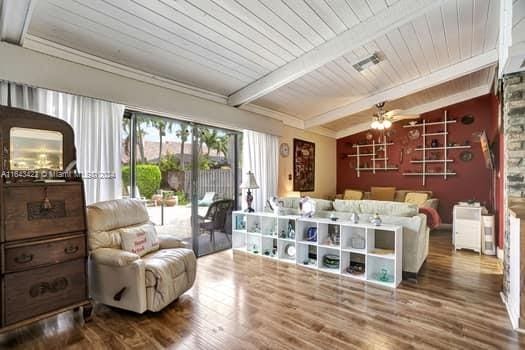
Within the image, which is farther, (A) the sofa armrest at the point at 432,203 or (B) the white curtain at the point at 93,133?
(A) the sofa armrest at the point at 432,203

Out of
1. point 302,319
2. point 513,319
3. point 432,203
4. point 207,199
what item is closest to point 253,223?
point 207,199

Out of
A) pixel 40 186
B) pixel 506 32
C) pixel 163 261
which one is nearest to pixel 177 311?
pixel 163 261

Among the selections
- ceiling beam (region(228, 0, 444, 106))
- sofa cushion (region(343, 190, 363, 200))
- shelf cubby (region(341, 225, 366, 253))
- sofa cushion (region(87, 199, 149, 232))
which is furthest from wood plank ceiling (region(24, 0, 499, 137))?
sofa cushion (region(343, 190, 363, 200))

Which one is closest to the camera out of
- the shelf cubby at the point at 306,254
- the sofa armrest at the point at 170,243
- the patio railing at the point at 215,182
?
the sofa armrest at the point at 170,243

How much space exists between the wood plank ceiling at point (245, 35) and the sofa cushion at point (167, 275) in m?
2.13

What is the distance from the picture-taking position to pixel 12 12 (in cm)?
203

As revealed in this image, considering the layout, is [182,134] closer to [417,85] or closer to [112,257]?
[112,257]

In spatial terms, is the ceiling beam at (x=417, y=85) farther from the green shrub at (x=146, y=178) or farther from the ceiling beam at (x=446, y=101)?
the green shrub at (x=146, y=178)

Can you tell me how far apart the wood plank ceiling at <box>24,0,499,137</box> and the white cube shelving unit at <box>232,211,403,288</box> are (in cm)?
215

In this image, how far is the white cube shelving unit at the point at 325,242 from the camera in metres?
3.38

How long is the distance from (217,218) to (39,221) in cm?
273

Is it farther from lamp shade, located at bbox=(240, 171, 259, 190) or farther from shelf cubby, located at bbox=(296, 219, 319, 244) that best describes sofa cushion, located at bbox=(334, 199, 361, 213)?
lamp shade, located at bbox=(240, 171, 259, 190)

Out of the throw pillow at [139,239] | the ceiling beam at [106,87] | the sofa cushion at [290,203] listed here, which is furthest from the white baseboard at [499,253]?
the throw pillow at [139,239]

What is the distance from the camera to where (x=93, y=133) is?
2.94m
